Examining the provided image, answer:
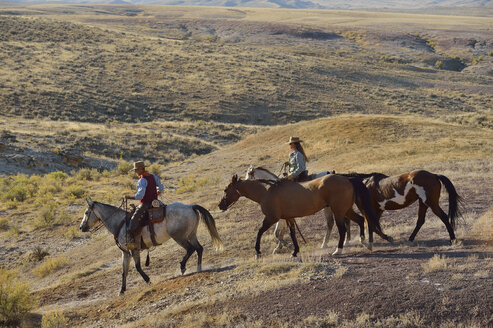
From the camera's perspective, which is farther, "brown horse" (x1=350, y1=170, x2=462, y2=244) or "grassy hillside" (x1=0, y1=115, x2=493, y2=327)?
"brown horse" (x1=350, y1=170, x2=462, y2=244)

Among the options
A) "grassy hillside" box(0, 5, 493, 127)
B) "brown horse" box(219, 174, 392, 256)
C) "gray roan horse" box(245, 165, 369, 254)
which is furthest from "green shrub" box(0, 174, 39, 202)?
"grassy hillside" box(0, 5, 493, 127)

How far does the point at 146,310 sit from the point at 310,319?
3181 mm

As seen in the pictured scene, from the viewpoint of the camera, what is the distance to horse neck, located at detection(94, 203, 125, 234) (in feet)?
34.6

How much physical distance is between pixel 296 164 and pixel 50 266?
816 centimetres

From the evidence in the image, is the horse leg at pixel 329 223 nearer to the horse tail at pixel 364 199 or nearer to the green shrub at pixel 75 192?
the horse tail at pixel 364 199

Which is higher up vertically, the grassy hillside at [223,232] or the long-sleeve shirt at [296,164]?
the long-sleeve shirt at [296,164]

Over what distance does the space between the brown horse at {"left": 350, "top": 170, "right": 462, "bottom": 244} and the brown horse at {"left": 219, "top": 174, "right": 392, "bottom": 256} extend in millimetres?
884

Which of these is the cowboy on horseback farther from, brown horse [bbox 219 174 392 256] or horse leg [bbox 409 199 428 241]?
horse leg [bbox 409 199 428 241]

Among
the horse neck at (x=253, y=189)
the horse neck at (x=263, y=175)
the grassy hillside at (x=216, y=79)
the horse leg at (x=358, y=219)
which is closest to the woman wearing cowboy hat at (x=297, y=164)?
the horse neck at (x=263, y=175)

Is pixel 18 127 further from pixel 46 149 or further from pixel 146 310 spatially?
pixel 146 310

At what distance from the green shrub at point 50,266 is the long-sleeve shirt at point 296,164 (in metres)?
7.86

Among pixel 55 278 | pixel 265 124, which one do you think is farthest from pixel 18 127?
pixel 55 278

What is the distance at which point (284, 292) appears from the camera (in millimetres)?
7773

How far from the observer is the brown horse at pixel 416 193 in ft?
33.4
